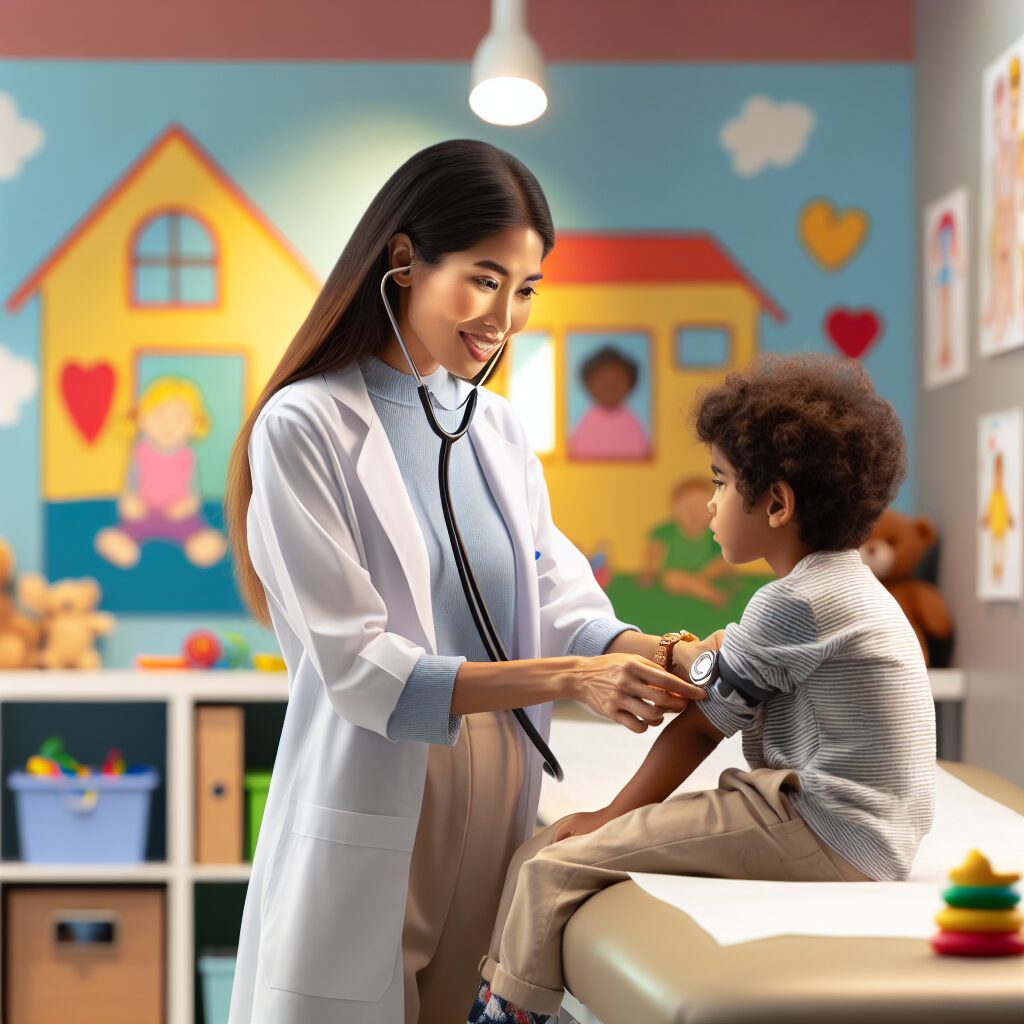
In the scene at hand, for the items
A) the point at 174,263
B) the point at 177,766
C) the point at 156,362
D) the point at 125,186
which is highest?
the point at 125,186

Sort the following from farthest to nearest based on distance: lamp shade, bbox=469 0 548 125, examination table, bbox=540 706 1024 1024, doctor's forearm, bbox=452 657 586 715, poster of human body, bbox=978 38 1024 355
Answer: lamp shade, bbox=469 0 548 125, poster of human body, bbox=978 38 1024 355, doctor's forearm, bbox=452 657 586 715, examination table, bbox=540 706 1024 1024

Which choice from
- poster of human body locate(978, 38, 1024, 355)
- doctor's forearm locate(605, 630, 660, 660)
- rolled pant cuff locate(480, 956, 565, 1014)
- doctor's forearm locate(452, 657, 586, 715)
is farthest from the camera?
poster of human body locate(978, 38, 1024, 355)

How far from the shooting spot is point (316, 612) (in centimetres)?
132

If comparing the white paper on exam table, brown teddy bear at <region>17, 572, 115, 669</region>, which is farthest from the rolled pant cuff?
brown teddy bear at <region>17, 572, 115, 669</region>

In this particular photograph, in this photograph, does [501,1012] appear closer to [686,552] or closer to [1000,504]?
[1000,504]

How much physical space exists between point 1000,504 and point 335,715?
5.59 ft

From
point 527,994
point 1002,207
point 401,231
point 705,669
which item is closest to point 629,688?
point 705,669

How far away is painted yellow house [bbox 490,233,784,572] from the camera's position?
3.23m

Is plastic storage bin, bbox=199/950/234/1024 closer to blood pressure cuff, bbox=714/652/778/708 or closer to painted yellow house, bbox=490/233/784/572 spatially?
painted yellow house, bbox=490/233/784/572

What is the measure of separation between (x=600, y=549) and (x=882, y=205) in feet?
3.56

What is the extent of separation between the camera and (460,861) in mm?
1429

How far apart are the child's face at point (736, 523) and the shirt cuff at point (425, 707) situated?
32 cm

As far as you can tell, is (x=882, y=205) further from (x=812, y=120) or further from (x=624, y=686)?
(x=624, y=686)

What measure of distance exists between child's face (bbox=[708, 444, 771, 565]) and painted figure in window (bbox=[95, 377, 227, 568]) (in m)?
2.02
